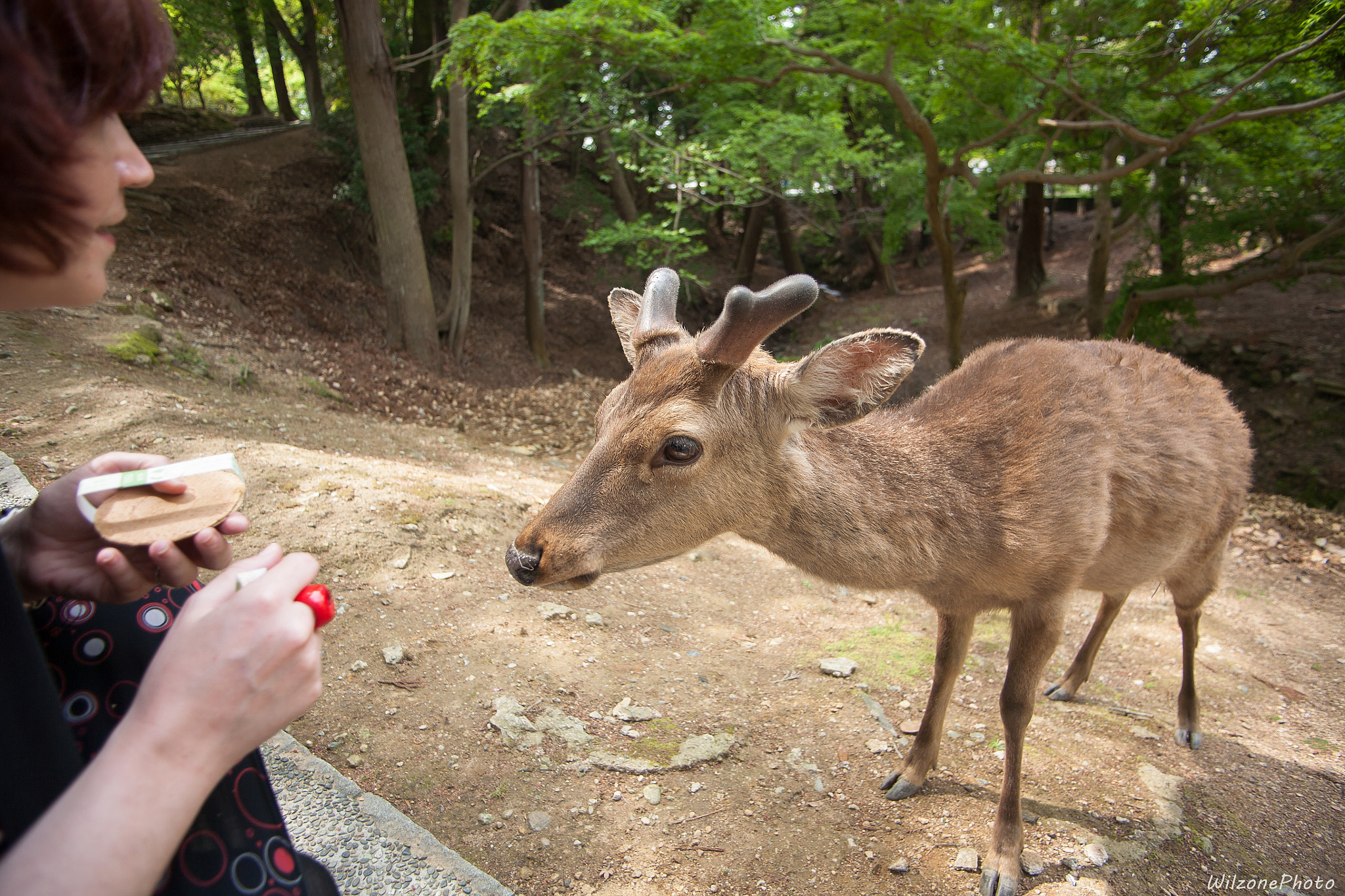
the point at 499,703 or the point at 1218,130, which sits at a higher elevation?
the point at 1218,130

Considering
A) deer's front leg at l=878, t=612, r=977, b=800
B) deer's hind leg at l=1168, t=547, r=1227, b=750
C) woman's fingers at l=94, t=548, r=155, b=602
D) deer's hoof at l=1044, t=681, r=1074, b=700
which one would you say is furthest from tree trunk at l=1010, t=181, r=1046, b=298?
woman's fingers at l=94, t=548, r=155, b=602

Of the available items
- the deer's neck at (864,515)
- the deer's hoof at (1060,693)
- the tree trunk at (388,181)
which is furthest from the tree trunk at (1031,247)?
the deer's neck at (864,515)

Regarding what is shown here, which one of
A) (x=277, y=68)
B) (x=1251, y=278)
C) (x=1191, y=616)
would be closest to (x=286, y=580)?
(x=1191, y=616)

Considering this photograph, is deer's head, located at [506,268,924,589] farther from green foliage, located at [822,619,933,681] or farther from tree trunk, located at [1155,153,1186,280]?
tree trunk, located at [1155,153,1186,280]

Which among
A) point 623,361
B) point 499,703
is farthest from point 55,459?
point 623,361

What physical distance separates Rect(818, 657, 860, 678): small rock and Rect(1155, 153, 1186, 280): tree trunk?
8440mm

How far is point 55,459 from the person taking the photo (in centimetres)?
407

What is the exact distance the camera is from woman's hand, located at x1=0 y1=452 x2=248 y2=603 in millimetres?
1342

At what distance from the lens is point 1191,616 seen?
417cm

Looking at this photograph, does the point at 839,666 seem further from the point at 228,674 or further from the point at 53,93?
the point at 53,93

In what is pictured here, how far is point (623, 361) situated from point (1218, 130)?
8.93 meters

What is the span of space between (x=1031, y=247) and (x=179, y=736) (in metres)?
15.9

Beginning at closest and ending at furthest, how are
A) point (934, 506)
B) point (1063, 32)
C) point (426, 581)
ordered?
1. point (934, 506)
2. point (426, 581)
3. point (1063, 32)

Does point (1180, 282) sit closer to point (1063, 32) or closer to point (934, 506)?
point (1063, 32)
